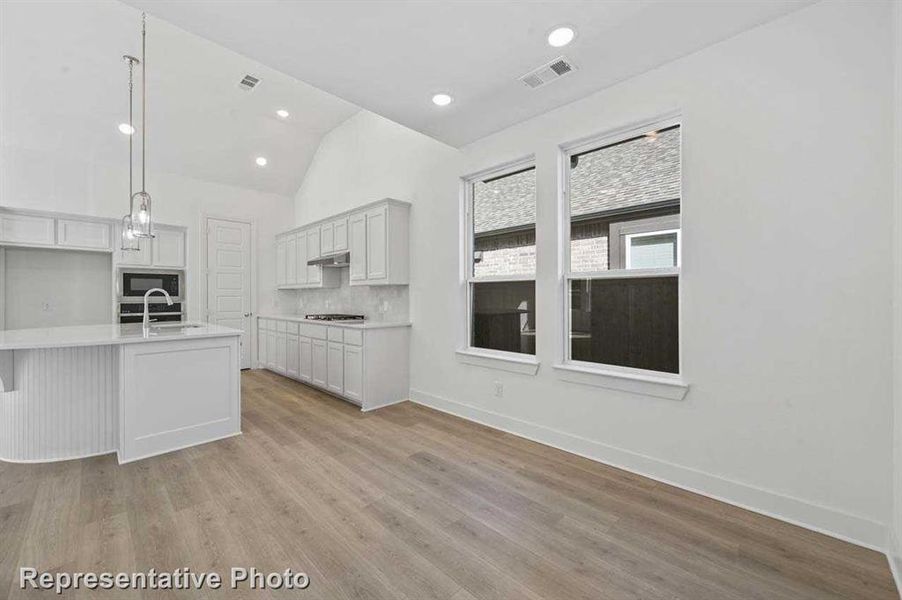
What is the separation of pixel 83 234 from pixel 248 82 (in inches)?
122

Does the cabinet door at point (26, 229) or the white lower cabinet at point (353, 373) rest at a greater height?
the cabinet door at point (26, 229)

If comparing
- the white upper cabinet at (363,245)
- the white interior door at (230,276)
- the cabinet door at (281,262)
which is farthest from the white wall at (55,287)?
the white upper cabinet at (363,245)

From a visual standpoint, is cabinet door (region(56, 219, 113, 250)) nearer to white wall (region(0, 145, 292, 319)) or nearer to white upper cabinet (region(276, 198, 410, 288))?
white wall (region(0, 145, 292, 319))

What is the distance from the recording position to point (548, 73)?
2.67 metres

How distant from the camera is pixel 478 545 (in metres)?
1.93

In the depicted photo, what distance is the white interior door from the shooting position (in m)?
6.20

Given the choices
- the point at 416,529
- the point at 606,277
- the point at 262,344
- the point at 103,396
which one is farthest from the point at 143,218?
the point at 606,277

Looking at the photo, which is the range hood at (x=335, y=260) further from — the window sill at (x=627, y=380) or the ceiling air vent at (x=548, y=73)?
the window sill at (x=627, y=380)

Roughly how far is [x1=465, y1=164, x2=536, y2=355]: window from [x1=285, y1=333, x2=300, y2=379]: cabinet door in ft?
9.44

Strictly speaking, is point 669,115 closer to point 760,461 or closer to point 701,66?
point 701,66

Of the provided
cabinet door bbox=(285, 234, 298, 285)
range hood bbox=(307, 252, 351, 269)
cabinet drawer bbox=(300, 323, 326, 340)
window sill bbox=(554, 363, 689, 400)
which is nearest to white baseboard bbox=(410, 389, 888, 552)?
window sill bbox=(554, 363, 689, 400)

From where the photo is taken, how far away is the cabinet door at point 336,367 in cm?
450

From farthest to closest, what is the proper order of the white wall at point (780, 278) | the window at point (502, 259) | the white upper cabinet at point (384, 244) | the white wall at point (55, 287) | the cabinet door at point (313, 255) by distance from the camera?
the cabinet door at point (313, 255)
the white wall at point (55, 287)
the white upper cabinet at point (384, 244)
the window at point (502, 259)
the white wall at point (780, 278)

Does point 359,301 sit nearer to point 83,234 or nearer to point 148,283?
point 148,283
